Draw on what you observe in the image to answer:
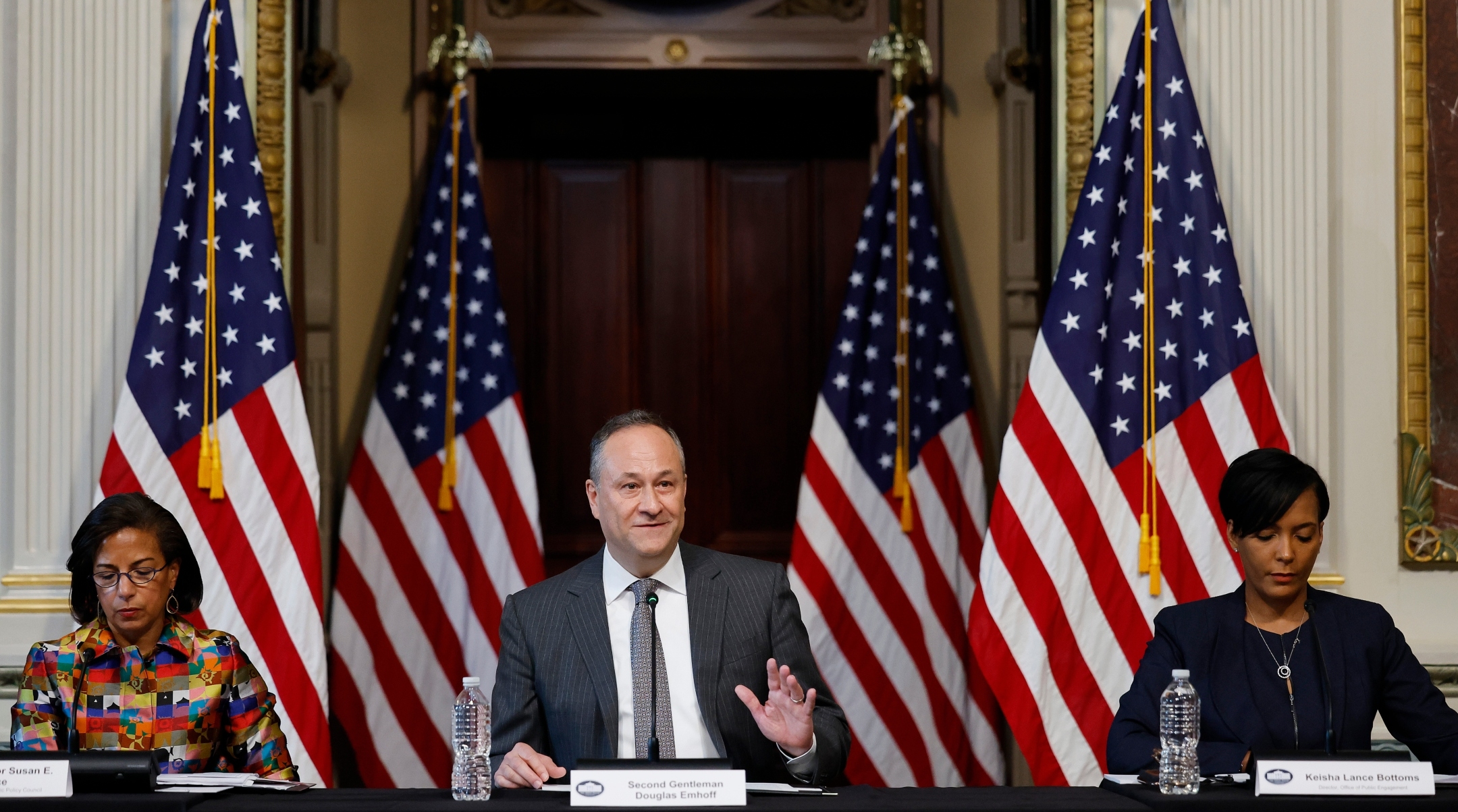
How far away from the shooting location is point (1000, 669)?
3943 mm

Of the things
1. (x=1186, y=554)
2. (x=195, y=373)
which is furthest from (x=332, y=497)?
(x=1186, y=554)

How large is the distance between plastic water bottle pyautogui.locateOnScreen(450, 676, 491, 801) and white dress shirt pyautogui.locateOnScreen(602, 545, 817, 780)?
35cm

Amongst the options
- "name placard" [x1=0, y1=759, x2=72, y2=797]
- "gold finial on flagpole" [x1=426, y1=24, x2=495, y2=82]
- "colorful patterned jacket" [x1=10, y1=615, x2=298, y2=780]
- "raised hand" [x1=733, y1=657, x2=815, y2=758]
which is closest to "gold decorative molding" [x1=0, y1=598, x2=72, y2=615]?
"colorful patterned jacket" [x1=10, y1=615, x2=298, y2=780]

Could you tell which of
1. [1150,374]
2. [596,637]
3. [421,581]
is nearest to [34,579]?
[421,581]

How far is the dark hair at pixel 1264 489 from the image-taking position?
2891mm

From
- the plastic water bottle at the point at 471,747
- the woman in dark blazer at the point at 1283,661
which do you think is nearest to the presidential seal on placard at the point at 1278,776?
the woman in dark blazer at the point at 1283,661

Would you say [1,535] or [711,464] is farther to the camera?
[711,464]

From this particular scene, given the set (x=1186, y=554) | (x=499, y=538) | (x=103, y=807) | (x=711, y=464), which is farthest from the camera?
(x=711, y=464)

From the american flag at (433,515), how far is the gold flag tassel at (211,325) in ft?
2.85

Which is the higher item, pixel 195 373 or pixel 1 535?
pixel 195 373

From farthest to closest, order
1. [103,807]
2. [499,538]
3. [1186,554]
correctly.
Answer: [499,538] < [1186,554] < [103,807]

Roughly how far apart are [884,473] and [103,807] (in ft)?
9.79

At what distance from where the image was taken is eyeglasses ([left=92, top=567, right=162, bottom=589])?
2.94 meters

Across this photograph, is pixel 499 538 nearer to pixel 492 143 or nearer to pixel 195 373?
pixel 195 373
